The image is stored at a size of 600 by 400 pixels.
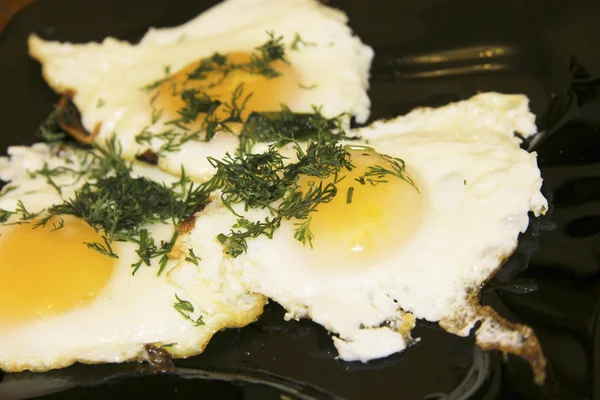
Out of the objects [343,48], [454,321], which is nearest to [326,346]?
[454,321]

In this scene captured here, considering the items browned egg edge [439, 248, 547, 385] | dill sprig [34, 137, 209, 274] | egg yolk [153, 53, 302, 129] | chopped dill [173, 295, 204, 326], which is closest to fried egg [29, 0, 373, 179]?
egg yolk [153, 53, 302, 129]

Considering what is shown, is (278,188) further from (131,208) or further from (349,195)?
(131,208)

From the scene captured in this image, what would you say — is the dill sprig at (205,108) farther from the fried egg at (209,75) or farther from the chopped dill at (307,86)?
the chopped dill at (307,86)

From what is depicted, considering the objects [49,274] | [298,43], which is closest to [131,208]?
[49,274]

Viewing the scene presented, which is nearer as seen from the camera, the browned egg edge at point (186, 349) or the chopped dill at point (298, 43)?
the browned egg edge at point (186, 349)

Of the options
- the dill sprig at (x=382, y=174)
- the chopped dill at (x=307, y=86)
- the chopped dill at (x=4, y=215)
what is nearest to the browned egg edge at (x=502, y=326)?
the dill sprig at (x=382, y=174)

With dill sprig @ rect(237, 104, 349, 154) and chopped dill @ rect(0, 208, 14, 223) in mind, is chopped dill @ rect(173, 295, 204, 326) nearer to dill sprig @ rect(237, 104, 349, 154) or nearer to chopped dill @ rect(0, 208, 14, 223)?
dill sprig @ rect(237, 104, 349, 154)
